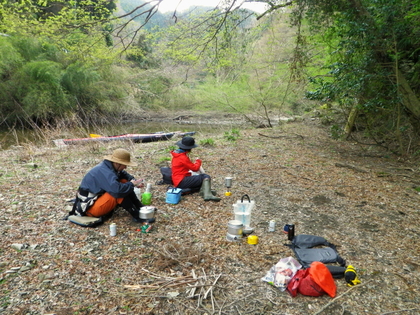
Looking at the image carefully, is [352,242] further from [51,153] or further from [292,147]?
[51,153]

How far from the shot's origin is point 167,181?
17.9ft

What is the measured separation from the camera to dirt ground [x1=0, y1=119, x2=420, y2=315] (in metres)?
2.55

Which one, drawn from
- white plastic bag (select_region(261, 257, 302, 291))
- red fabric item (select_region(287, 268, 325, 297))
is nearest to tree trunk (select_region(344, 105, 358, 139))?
white plastic bag (select_region(261, 257, 302, 291))

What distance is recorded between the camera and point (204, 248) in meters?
3.43

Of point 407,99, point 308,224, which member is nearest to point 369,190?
point 308,224

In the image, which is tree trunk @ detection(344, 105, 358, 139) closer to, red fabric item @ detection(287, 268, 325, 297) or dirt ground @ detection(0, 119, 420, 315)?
dirt ground @ detection(0, 119, 420, 315)

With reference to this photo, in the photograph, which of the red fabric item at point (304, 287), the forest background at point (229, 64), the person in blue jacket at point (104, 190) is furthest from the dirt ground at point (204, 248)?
the forest background at point (229, 64)

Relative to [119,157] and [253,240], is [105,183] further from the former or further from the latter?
[253,240]

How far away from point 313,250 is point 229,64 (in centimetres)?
1138

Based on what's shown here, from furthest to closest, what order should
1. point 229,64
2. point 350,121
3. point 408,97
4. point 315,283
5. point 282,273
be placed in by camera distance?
point 229,64 → point 350,121 → point 408,97 → point 282,273 → point 315,283

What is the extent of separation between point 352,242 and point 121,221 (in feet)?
9.40

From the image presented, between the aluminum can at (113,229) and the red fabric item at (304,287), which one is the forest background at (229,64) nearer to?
the aluminum can at (113,229)

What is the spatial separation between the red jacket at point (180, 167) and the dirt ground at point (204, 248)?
37 cm

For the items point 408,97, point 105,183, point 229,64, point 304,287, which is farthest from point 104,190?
point 229,64
